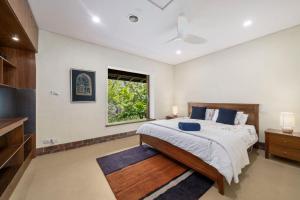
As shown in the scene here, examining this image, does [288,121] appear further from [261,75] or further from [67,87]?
[67,87]

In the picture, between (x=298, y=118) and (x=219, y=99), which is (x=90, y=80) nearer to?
(x=219, y=99)

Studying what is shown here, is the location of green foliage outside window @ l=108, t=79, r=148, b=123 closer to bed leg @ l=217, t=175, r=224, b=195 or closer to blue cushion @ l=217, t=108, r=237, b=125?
blue cushion @ l=217, t=108, r=237, b=125

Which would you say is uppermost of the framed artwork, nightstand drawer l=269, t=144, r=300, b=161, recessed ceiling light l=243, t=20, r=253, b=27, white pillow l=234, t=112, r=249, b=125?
recessed ceiling light l=243, t=20, r=253, b=27

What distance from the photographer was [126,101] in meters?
4.77

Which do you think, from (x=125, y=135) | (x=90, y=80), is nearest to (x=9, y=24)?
(x=90, y=80)

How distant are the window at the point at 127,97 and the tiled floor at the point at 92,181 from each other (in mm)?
1906

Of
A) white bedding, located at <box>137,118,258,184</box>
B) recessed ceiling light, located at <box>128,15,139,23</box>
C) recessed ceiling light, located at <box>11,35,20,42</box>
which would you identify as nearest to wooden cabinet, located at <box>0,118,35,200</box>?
recessed ceiling light, located at <box>11,35,20,42</box>

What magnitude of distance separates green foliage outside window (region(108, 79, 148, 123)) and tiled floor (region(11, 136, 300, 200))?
189 cm

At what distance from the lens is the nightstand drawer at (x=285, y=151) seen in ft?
7.83

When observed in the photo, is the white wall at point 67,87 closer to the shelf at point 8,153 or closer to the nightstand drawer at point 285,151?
the shelf at point 8,153

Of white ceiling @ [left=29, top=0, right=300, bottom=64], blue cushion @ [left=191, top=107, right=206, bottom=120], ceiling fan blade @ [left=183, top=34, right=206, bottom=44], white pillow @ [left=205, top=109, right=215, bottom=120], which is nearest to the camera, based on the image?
white ceiling @ [left=29, top=0, right=300, bottom=64]

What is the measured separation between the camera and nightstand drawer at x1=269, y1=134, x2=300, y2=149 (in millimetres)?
2393

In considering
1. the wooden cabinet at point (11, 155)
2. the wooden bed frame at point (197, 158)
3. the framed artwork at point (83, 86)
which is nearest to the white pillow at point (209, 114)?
the wooden bed frame at point (197, 158)

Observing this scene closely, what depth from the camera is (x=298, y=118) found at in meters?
2.73
